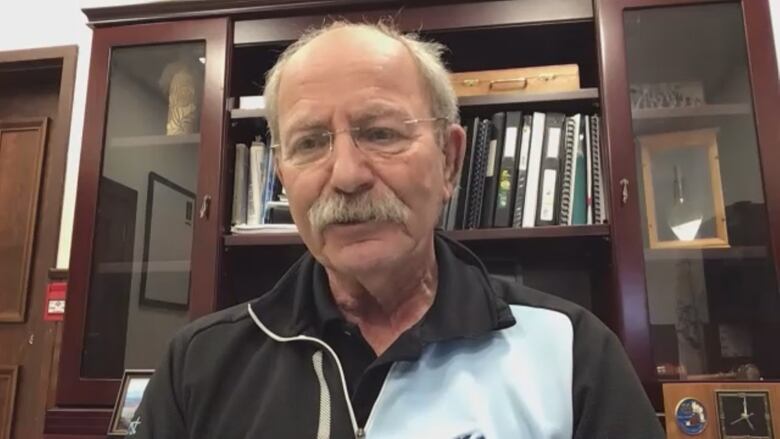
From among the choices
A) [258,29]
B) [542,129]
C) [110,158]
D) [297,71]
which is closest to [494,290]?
[297,71]

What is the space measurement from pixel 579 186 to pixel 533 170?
4.0 inches

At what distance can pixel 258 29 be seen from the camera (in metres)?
1.44

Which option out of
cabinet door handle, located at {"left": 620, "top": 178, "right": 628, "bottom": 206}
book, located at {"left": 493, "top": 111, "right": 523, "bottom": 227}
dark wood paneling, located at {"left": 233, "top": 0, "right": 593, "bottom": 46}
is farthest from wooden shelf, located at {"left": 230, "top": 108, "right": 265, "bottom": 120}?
cabinet door handle, located at {"left": 620, "top": 178, "right": 628, "bottom": 206}

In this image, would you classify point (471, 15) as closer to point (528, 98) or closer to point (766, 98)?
point (528, 98)

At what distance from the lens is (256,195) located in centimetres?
142

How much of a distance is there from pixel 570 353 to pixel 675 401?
452mm

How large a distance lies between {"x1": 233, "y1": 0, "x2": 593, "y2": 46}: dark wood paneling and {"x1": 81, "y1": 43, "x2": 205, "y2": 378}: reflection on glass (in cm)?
29

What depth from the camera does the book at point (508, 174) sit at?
134 cm

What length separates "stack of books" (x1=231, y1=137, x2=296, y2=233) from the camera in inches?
54.7

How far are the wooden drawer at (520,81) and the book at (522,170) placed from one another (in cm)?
7

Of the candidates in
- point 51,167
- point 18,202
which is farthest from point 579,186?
point 18,202

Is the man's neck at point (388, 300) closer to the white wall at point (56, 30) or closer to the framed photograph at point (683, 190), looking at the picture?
the framed photograph at point (683, 190)

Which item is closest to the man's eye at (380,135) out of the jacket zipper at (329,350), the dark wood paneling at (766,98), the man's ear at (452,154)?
the man's ear at (452,154)

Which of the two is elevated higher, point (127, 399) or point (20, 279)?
point (20, 279)
